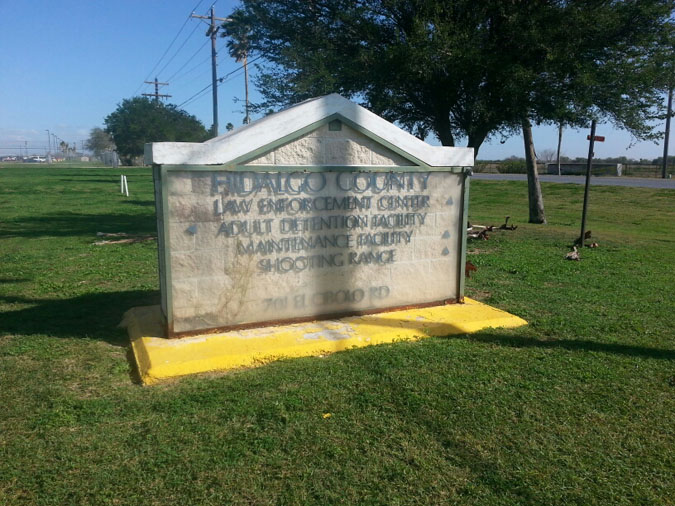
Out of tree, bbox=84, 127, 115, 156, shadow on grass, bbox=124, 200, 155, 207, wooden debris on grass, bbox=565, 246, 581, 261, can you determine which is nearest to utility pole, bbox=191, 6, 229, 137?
shadow on grass, bbox=124, 200, 155, 207

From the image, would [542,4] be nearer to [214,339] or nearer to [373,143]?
[373,143]

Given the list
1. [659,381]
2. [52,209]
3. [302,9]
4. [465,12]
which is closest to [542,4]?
[465,12]

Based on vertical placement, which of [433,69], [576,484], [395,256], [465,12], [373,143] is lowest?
[576,484]

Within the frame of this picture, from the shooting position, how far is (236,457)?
11.5ft

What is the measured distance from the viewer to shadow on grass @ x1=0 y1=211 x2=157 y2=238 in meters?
A: 14.9

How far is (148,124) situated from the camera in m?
74.3

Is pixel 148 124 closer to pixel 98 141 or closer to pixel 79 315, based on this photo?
pixel 79 315

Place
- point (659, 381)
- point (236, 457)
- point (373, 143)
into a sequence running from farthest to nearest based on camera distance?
point (373, 143) → point (659, 381) → point (236, 457)

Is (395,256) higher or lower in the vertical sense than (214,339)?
higher

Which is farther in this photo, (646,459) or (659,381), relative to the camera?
(659,381)

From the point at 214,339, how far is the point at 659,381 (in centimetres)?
388

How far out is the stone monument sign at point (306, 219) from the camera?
17.4ft

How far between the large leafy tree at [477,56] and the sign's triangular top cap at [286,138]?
5.21m

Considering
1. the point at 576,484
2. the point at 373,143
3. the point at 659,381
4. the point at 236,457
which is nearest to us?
the point at 576,484
